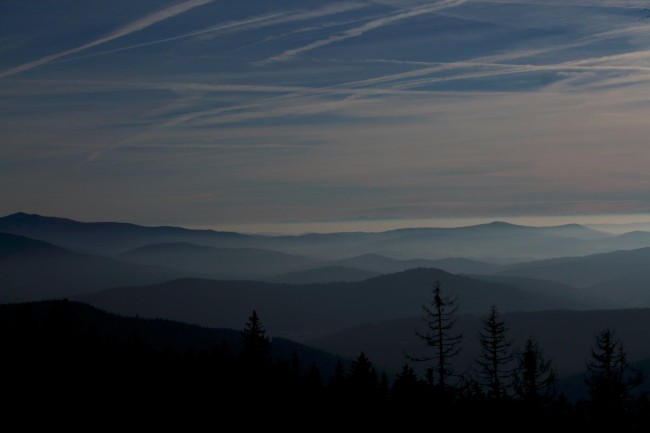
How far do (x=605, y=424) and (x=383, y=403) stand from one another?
14.4 meters

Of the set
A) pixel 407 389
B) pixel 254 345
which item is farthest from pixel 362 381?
pixel 254 345

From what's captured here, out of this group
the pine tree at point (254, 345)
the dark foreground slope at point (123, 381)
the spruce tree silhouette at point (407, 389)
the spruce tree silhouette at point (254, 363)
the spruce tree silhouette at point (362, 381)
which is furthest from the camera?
the pine tree at point (254, 345)

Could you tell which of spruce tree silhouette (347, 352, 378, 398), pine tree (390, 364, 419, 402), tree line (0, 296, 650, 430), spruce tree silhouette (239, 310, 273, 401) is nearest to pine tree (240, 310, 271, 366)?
spruce tree silhouette (239, 310, 273, 401)

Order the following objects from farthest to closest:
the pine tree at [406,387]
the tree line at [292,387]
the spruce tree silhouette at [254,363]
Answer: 1. the spruce tree silhouette at [254,363]
2. the pine tree at [406,387]
3. the tree line at [292,387]

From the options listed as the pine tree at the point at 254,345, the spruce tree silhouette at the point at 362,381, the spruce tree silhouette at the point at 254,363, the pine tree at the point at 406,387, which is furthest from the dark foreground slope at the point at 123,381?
the pine tree at the point at 406,387

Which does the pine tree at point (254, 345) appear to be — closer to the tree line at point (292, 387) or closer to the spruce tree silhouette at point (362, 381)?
the tree line at point (292, 387)

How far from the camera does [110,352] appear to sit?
73.9 meters

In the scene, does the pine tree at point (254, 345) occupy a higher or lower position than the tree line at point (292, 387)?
higher

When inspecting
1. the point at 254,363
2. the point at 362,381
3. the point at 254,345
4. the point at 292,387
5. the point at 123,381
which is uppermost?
the point at 254,345

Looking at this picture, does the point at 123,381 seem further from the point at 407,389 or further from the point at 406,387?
the point at 407,389

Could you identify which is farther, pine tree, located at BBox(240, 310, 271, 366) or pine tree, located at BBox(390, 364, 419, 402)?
pine tree, located at BBox(240, 310, 271, 366)

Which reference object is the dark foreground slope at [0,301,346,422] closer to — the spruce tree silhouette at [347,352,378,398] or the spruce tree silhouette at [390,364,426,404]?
the spruce tree silhouette at [347,352,378,398]

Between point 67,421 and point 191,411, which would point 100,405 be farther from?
point 191,411

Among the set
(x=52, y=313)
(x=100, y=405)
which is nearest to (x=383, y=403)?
(x=100, y=405)
